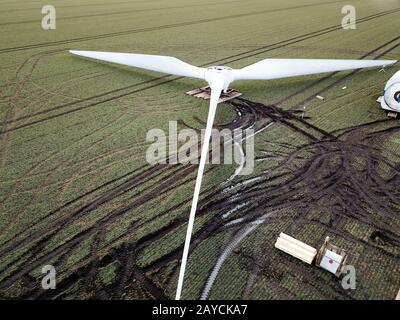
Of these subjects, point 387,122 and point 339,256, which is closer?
point 339,256

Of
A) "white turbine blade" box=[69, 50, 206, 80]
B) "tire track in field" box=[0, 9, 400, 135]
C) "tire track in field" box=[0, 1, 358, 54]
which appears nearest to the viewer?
"tire track in field" box=[0, 9, 400, 135]

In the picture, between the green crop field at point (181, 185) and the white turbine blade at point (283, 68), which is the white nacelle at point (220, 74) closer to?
the white turbine blade at point (283, 68)

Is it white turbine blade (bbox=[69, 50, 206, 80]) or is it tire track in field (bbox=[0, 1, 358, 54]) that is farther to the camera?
tire track in field (bbox=[0, 1, 358, 54])

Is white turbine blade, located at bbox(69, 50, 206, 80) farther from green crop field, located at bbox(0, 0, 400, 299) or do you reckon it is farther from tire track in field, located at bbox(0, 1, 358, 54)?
tire track in field, located at bbox(0, 1, 358, 54)

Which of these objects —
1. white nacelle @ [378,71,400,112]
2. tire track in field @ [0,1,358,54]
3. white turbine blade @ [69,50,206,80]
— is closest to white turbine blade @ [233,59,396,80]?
white turbine blade @ [69,50,206,80]

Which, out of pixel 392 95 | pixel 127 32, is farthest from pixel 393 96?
pixel 127 32
